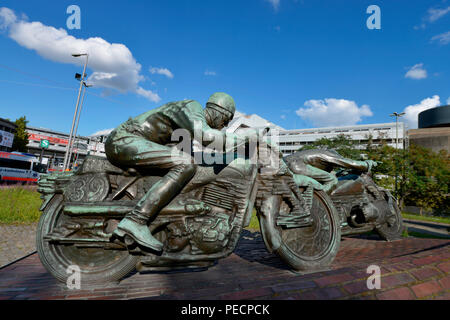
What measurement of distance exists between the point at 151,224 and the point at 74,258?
34.7 inches

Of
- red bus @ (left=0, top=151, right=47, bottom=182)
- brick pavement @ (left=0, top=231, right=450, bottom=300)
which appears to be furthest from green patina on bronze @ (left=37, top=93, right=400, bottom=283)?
red bus @ (left=0, top=151, right=47, bottom=182)

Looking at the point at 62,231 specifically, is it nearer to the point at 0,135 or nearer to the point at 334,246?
the point at 334,246

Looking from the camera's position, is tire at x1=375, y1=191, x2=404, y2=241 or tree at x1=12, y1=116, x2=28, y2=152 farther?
tree at x1=12, y1=116, x2=28, y2=152

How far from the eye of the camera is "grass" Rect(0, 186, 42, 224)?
7.24m

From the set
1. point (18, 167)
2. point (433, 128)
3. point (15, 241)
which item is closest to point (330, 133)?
point (433, 128)

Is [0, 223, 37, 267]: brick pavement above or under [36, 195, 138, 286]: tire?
under

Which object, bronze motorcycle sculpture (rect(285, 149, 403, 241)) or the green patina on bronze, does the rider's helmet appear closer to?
the green patina on bronze

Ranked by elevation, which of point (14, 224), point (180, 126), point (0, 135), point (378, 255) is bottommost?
point (14, 224)

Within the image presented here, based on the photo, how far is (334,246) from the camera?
10.3 feet

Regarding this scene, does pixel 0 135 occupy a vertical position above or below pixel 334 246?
above

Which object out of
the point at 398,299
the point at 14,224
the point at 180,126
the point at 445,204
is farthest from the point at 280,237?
the point at 445,204

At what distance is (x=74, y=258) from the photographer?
8.00ft

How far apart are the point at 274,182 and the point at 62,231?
2.34 meters
